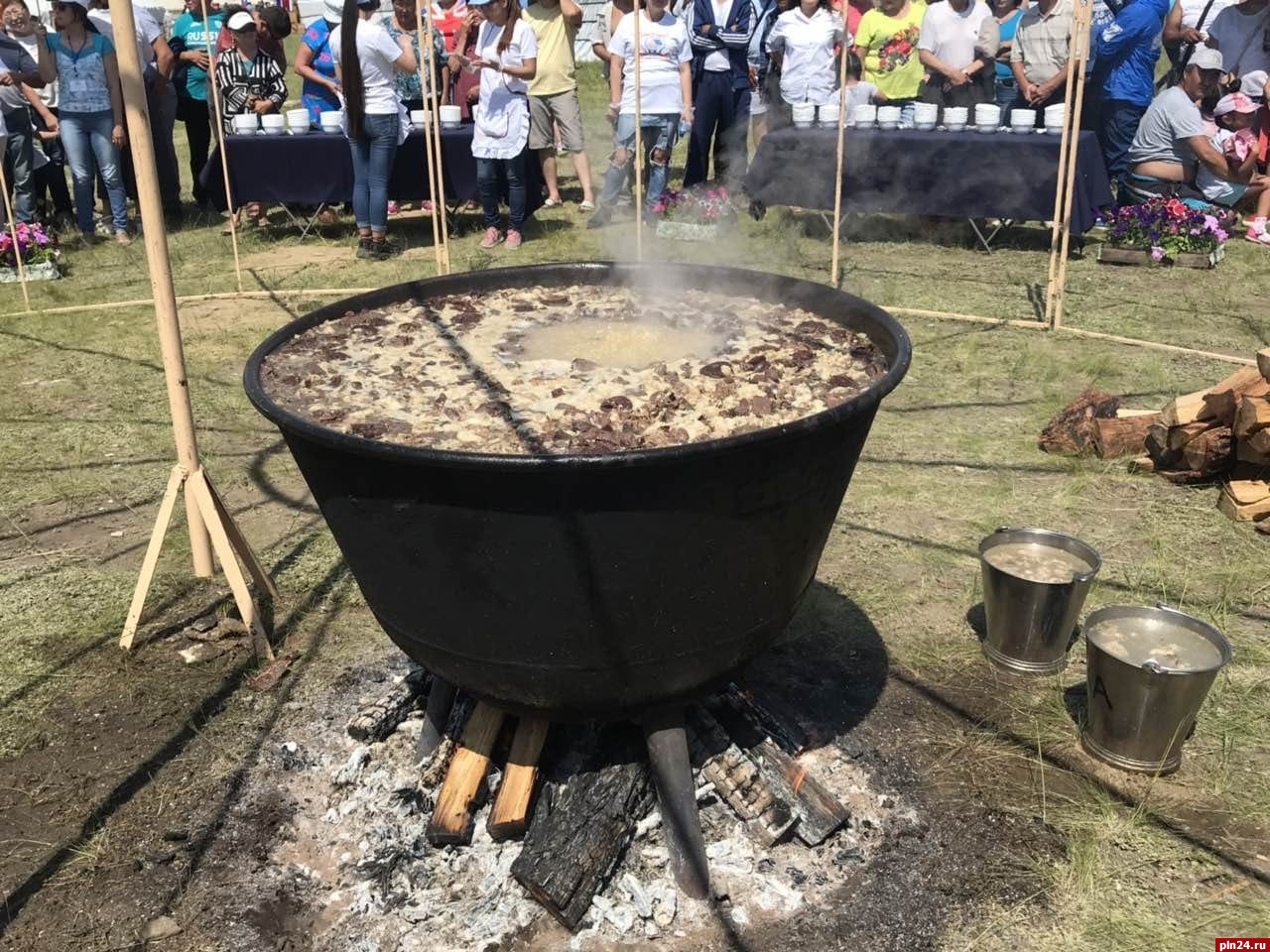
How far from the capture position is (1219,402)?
4.99m

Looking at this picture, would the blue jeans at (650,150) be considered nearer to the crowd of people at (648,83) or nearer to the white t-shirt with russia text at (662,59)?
the crowd of people at (648,83)

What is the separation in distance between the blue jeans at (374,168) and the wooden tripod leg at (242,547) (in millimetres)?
5758

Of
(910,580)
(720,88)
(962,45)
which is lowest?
(910,580)

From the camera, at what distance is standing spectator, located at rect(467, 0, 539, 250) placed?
30.2 feet

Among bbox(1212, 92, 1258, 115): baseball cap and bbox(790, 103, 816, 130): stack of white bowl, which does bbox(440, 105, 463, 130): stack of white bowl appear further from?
bbox(1212, 92, 1258, 115): baseball cap

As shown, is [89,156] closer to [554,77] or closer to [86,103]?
[86,103]

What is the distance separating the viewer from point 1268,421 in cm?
468

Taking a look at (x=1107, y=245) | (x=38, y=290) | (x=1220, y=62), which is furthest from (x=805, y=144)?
(x=38, y=290)

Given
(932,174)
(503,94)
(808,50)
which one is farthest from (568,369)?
(808,50)

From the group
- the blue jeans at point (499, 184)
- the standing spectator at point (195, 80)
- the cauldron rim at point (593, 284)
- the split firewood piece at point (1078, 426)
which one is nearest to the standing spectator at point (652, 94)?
the blue jeans at point (499, 184)

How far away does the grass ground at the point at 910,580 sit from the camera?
288 centimetres

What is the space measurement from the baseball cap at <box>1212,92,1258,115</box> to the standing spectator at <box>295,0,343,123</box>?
8.32 m

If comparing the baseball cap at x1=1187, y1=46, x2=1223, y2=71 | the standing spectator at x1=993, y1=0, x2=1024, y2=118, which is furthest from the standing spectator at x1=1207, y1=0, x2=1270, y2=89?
the standing spectator at x1=993, y1=0, x2=1024, y2=118

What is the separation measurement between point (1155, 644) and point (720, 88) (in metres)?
8.91
